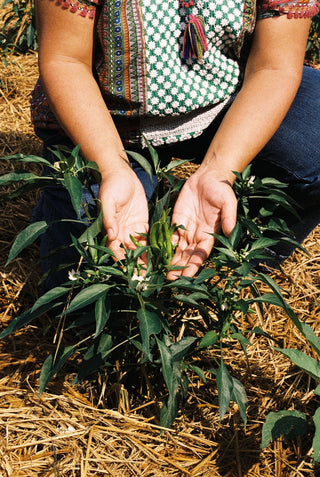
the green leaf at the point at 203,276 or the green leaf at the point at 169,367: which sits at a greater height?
the green leaf at the point at 203,276

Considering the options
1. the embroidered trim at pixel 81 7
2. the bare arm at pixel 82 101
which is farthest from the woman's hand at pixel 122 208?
the embroidered trim at pixel 81 7

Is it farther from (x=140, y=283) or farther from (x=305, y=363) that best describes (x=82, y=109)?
(x=305, y=363)

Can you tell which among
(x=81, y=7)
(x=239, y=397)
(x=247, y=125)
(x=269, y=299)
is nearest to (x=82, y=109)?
(x=81, y=7)

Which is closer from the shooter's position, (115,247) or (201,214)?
(115,247)

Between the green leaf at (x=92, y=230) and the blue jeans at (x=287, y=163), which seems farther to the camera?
the blue jeans at (x=287, y=163)

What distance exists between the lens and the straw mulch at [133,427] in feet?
3.79

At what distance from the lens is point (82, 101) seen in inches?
51.4

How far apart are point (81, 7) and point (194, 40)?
317 millimetres

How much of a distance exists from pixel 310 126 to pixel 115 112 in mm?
657

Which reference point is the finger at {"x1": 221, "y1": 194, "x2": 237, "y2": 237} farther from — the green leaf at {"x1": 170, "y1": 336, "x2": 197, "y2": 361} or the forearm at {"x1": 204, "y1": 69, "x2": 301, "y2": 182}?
the green leaf at {"x1": 170, "y1": 336, "x2": 197, "y2": 361}

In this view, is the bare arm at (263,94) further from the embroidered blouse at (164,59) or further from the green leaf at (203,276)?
the green leaf at (203,276)

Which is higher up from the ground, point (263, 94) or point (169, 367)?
point (263, 94)

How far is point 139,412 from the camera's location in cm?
130

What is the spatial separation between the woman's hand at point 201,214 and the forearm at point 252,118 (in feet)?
0.21
